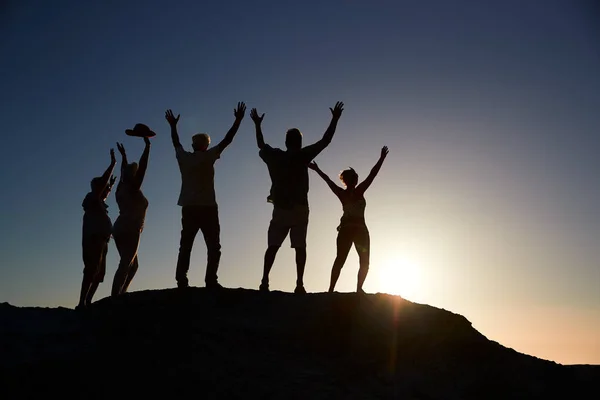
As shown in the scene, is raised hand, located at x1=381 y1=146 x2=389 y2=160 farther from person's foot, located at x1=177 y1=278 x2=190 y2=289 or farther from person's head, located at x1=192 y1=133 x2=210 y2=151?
person's foot, located at x1=177 y1=278 x2=190 y2=289

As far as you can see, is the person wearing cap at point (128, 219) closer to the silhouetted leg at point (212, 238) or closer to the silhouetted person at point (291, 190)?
the silhouetted leg at point (212, 238)

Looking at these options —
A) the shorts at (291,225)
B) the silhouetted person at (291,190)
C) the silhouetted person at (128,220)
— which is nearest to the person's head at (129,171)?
the silhouetted person at (128,220)

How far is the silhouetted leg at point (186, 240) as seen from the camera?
8.61 metres

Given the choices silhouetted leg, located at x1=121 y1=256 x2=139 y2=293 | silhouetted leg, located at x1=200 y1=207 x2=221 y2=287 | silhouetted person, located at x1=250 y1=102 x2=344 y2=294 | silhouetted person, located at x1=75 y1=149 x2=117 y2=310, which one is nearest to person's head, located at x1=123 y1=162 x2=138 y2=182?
silhouetted person, located at x1=75 y1=149 x2=117 y2=310

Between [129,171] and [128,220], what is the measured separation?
79 centimetres

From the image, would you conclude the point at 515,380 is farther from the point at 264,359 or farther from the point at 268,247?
the point at 268,247

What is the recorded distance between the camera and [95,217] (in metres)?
9.54

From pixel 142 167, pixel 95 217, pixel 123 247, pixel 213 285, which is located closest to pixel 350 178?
pixel 213 285

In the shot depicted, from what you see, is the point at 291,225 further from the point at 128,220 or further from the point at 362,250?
the point at 128,220

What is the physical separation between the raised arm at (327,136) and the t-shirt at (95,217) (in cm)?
348

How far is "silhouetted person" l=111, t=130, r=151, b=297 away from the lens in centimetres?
909

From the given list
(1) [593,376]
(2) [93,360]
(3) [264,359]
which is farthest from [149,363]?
(1) [593,376]

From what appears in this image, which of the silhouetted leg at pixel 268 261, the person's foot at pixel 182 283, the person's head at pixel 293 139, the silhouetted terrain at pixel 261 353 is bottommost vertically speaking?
the silhouetted terrain at pixel 261 353

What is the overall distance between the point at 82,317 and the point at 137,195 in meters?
2.07
